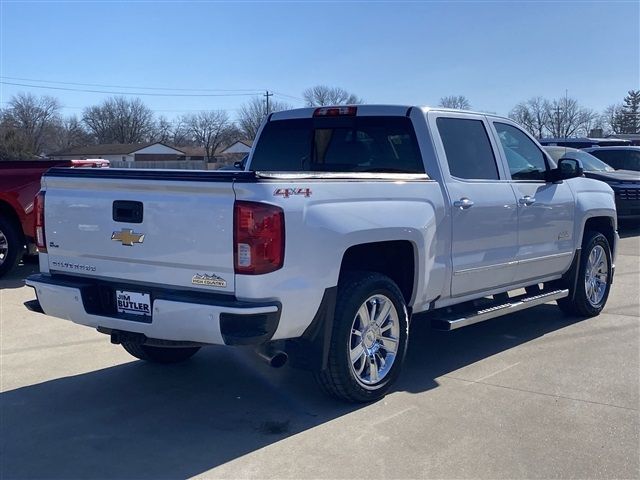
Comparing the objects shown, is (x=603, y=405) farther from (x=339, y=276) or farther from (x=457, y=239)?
(x=339, y=276)

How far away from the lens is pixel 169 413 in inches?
188

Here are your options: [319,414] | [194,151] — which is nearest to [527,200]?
[319,414]

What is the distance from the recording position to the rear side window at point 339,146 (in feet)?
18.6

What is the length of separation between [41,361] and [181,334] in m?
2.43

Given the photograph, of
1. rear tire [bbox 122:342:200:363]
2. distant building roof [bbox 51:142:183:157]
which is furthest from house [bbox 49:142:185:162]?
rear tire [bbox 122:342:200:363]

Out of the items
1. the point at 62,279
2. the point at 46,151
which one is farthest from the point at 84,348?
the point at 46,151

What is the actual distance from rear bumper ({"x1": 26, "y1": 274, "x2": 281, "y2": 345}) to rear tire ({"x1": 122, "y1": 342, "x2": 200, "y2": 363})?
41.2 inches

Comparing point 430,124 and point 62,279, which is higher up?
point 430,124

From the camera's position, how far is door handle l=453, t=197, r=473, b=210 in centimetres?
547

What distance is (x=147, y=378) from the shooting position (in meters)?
5.55

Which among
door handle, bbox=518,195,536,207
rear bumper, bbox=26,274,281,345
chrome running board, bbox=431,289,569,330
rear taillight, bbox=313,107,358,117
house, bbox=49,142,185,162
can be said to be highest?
house, bbox=49,142,185,162

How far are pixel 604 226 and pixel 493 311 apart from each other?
8.60 feet

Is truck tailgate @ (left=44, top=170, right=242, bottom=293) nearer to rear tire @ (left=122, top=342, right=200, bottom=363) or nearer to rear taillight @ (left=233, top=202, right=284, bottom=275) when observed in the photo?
rear taillight @ (left=233, top=202, right=284, bottom=275)

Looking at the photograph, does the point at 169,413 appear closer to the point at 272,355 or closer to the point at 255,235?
the point at 272,355
